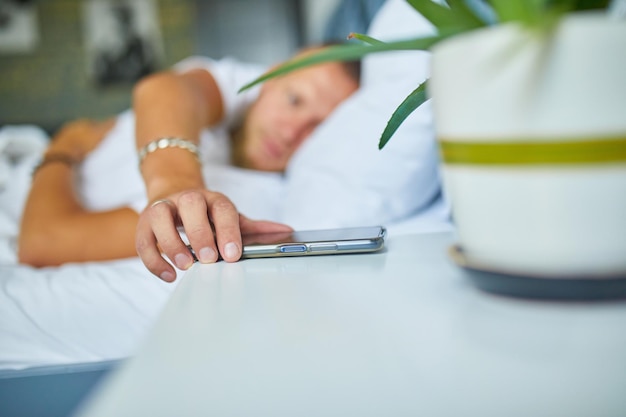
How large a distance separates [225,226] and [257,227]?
86 millimetres

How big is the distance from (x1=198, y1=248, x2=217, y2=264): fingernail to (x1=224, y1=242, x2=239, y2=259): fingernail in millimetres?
13

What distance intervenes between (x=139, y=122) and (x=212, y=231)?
0.56 meters

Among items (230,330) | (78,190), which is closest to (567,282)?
(230,330)

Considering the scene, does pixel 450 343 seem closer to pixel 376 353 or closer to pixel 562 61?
pixel 376 353

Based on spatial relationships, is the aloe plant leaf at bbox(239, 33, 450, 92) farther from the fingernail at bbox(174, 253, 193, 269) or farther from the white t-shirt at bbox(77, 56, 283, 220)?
the white t-shirt at bbox(77, 56, 283, 220)

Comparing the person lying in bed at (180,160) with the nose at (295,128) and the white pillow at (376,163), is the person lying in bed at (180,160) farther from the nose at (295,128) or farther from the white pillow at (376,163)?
the white pillow at (376,163)

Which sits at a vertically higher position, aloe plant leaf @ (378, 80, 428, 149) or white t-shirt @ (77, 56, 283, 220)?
aloe plant leaf @ (378, 80, 428, 149)

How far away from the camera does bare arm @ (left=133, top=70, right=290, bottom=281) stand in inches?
19.3

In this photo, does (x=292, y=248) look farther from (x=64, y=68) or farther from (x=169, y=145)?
(x=64, y=68)

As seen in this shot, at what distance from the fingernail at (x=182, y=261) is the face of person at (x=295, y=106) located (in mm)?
898

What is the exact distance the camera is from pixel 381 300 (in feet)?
1.10

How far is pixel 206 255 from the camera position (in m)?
0.47

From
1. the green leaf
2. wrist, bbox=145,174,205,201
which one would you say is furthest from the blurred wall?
the green leaf

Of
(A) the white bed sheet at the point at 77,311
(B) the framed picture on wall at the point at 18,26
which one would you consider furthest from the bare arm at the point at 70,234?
(B) the framed picture on wall at the point at 18,26
